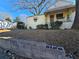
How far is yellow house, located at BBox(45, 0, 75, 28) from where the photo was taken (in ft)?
74.7

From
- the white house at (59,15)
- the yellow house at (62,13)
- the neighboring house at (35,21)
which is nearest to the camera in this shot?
the white house at (59,15)

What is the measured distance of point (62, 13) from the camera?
80.8 ft

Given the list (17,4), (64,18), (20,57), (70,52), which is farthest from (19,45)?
(17,4)

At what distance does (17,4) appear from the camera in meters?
35.2

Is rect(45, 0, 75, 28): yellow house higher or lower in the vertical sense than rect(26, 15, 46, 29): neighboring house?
higher

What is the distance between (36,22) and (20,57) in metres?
20.8

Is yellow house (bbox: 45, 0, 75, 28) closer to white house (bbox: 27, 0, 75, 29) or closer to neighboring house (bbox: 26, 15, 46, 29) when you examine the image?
white house (bbox: 27, 0, 75, 29)

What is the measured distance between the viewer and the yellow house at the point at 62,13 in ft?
74.7

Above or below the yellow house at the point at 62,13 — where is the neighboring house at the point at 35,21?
below

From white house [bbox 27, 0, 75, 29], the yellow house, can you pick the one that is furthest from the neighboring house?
the yellow house

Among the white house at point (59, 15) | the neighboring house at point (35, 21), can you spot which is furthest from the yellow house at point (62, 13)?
the neighboring house at point (35, 21)

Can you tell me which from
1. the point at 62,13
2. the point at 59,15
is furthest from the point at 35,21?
the point at 62,13

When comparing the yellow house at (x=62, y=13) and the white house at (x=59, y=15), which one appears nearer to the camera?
the white house at (x=59, y=15)

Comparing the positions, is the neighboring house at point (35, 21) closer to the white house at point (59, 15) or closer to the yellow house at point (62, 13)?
the white house at point (59, 15)
